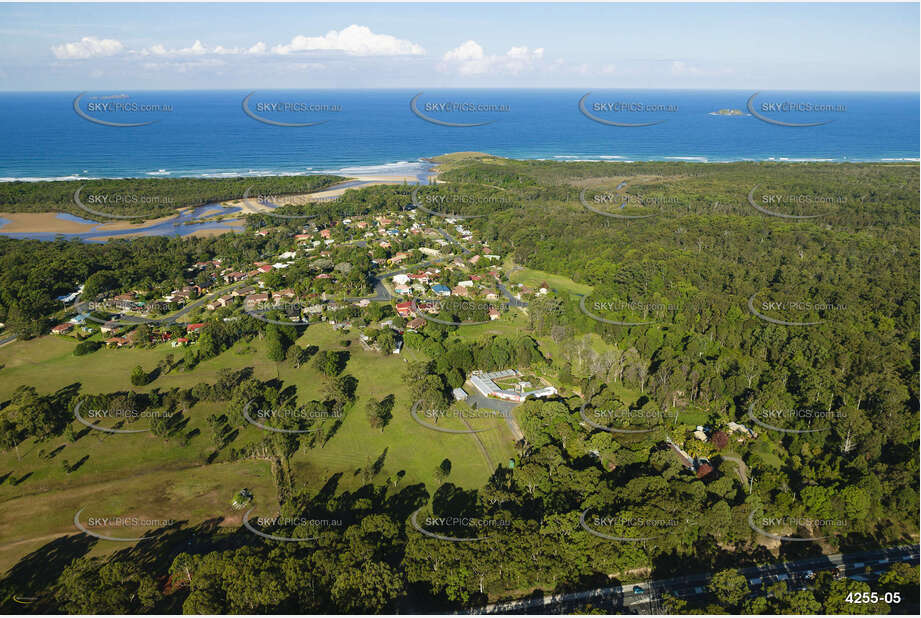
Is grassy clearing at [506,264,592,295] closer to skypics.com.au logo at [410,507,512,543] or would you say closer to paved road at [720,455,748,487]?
paved road at [720,455,748,487]

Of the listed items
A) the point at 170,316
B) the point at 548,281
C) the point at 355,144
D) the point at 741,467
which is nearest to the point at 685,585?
the point at 741,467

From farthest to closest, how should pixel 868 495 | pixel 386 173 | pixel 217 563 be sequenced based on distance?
pixel 386 173 < pixel 868 495 < pixel 217 563

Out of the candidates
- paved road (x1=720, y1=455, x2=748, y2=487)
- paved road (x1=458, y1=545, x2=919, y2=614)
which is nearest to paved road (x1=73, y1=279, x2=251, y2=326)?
paved road (x1=458, y1=545, x2=919, y2=614)

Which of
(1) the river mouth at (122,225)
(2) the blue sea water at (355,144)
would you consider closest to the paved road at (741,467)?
(1) the river mouth at (122,225)

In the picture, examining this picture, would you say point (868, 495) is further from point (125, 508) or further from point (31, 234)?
point (31, 234)

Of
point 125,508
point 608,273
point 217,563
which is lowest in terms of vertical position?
point 125,508

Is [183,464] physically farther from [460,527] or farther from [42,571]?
[460,527]

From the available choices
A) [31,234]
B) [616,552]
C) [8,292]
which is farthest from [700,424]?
[31,234]
